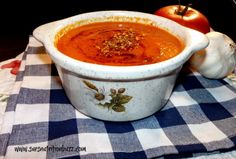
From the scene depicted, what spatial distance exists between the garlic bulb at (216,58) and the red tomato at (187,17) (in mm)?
147

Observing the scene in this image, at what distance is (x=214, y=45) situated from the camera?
0.84m

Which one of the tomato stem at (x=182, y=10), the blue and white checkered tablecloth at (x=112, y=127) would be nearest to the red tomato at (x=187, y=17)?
the tomato stem at (x=182, y=10)

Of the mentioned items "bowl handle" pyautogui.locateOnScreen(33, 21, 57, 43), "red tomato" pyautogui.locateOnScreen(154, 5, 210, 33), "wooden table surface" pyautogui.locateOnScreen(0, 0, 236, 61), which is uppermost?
"bowl handle" pyautogui.locateOnScreen(33, 21, 57, 43)

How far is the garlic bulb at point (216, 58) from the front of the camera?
83 centimetres

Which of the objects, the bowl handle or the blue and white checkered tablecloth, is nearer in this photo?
the blue and white checkered tablecloth

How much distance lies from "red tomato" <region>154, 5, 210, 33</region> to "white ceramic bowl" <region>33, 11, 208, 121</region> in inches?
10.6

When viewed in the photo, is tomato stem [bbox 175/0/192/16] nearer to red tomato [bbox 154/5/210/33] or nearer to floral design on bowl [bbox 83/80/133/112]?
red tomato [bbox 154/5/210/33]

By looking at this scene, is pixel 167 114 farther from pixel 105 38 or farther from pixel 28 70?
pixel 28 70

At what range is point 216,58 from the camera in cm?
83

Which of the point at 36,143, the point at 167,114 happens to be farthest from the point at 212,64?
the point at 36,143

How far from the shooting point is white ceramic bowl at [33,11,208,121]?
58 cm

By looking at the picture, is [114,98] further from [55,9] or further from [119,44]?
[55,9]

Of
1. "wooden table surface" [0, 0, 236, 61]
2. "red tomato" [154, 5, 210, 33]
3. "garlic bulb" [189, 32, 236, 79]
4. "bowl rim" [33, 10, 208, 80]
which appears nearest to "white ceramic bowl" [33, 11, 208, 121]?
"bowl rim" [33, 10, 208, 80]

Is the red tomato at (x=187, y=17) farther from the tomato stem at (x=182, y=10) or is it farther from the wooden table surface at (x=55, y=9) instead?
the wooden table surface at (x=55, y=9)
